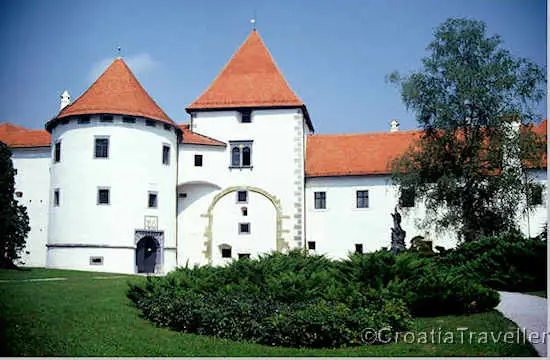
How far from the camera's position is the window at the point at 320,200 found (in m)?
24.4

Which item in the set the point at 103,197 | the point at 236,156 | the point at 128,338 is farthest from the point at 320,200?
the point at 128,338

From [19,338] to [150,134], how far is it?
14.5 m

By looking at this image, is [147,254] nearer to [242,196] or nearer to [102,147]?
[102,147]

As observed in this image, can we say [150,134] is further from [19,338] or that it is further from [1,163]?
[19,338]

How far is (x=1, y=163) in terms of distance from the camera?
1478cm

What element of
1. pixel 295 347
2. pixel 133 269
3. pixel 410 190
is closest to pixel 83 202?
pixel 133 269

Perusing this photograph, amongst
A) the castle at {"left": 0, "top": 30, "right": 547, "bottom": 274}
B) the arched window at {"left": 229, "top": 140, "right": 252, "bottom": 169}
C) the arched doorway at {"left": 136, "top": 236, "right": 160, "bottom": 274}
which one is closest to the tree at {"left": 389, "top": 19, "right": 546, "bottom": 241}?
the castle at {"left": 0, "top": 30, "right": 547, "bottom": 274}

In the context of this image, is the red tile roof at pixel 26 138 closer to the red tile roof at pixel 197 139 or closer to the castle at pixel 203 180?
the castle at pixel 203 180

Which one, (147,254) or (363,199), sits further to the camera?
(363,199)

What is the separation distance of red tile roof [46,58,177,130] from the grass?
1238 cm

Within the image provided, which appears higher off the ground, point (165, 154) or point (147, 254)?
point (165, 154)

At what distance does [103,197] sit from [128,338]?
1361cm

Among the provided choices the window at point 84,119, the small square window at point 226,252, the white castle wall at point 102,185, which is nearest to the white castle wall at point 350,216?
the small square window at point 226,252

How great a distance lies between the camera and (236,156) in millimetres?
24031
